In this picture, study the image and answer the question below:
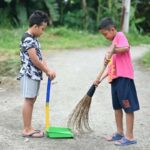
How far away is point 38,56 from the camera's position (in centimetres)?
618

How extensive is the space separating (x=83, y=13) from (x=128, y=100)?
1256cm

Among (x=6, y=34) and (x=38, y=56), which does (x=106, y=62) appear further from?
(x=6, y=34)

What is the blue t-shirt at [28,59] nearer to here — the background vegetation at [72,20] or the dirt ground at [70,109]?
the dirt ground at [70,109]

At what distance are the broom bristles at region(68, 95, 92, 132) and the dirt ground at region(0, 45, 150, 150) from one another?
0.12 m

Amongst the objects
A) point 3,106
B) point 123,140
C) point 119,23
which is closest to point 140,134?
point 123,140

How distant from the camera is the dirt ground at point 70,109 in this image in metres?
6.09

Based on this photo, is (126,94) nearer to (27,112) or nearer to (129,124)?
(129,124)

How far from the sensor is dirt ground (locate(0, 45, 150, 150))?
609 centimetres

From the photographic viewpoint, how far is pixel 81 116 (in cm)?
641

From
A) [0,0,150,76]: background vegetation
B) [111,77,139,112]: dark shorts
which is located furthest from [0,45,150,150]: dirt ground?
[0,0,150,76]: background vegetation

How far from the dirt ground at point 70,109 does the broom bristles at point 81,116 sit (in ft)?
0.38

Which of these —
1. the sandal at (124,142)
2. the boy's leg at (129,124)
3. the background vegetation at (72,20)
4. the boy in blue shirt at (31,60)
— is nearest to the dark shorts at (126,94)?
the boy's leg at (129,124)

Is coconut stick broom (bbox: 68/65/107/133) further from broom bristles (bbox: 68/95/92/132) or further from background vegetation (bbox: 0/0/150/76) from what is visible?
background vegetation (bbox: 0/0/150/76)

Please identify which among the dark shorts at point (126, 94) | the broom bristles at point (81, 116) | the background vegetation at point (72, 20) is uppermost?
the dark shorts at point (126, 94)
